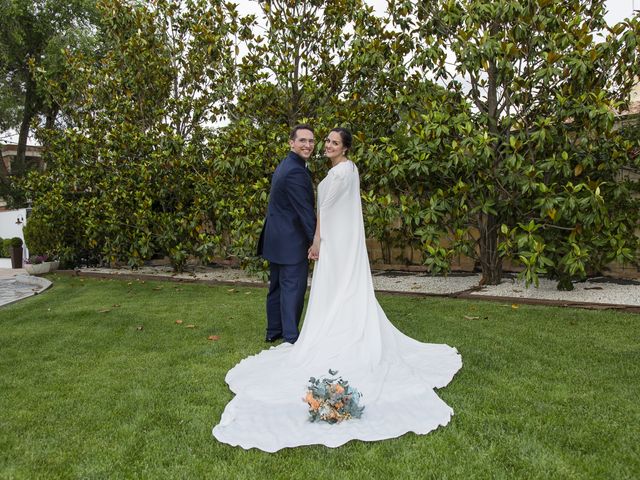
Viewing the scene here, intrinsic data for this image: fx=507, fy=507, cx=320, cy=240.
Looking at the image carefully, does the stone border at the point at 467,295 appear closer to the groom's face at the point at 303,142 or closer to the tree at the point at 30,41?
the groom's face at the point at 303,142

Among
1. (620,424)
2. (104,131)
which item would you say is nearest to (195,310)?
(620,424)

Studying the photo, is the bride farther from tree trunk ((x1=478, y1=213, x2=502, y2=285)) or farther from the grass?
tree trunk ((x1=478, y1=213, x2=502, y2=285))

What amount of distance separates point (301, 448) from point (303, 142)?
9.53ft

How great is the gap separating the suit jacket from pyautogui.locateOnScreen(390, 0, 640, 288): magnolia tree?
274 cm

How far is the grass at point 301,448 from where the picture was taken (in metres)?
2.65

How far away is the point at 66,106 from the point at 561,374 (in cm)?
1287

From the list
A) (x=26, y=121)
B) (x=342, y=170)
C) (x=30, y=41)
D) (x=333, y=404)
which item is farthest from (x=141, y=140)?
(x=26, y=121)

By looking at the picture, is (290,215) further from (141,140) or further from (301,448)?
(141,140)

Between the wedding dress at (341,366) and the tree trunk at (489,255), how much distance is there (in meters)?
4.00

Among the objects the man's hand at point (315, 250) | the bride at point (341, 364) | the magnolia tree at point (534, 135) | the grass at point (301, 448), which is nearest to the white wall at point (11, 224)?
the grass at point (301, 448)

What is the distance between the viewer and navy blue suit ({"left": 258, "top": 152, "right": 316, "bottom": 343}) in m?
4.94

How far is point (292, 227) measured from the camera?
202 inches

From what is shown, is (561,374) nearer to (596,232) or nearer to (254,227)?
(596,232)

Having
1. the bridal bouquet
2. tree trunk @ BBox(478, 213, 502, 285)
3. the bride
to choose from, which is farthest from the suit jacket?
tree trunk @ BBox(478, 213, 502, 285)
